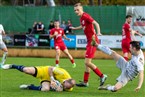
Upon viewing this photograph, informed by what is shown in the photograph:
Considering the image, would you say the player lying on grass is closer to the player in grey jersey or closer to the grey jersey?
the player in grey jersey

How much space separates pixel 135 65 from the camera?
522 inches

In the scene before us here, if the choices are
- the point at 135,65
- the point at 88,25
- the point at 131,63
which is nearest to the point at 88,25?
the point at 88,25

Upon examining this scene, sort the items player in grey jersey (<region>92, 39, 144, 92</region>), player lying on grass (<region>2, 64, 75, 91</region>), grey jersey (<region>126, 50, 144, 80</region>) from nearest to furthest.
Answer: player in grey jersey (<region>92, 39, 144, 92</region>), grey jersey (<region>126, 50, 144, 80</region>), player lying on grass (<region>2, 64, 75, 91</region>)

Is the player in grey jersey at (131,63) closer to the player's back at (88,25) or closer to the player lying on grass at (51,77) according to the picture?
the player lying on grass at (51,77)

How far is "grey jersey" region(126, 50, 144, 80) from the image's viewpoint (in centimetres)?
1314

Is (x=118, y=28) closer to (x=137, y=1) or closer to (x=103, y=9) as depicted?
(x=103, y=9)

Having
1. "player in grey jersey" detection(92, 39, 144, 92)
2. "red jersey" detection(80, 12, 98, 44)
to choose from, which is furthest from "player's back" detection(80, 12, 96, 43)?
"player in grey jersey" detection(92, 39, 144, 92)

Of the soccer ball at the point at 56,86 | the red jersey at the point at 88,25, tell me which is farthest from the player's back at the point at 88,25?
the soccer ball at the point at 56,86

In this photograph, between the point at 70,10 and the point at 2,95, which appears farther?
the point at 70,10

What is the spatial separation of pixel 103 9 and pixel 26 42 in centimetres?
567

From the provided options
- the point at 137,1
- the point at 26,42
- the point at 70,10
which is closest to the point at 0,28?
the point at 26,42

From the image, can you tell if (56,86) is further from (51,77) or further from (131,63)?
(131,63)

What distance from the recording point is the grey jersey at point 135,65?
1314 cm

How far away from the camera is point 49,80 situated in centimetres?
1416
